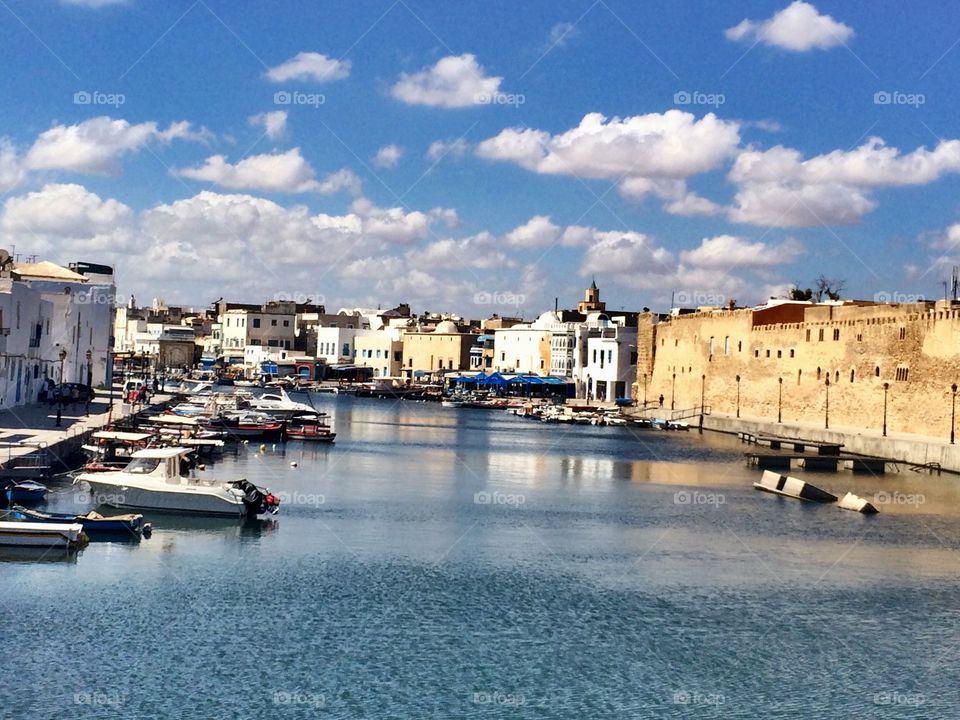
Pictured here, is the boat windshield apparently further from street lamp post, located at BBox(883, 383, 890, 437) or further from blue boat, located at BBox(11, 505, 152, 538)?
street lamp post, located at BBox(883, 383, 890, 437)

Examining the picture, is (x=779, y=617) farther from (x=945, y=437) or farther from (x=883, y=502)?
(x=945, y=437)

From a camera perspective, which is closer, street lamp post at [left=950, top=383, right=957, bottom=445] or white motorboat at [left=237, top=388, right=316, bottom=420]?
street lamp post at [left=950, top=383, right=957, bottom=445]

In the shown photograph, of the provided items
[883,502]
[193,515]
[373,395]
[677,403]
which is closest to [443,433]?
[677,403]

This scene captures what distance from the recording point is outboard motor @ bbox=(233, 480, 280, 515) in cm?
2356

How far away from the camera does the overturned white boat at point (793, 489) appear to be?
30.2 m

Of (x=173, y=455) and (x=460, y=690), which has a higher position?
(x=173, y=455)

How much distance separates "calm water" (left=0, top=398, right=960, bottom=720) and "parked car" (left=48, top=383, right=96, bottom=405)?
57.9 feet

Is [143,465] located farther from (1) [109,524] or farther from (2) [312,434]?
(2) [312,434]

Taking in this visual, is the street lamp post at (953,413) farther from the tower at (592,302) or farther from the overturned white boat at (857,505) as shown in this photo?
the tower at (592,302)

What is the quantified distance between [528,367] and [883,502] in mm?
58117

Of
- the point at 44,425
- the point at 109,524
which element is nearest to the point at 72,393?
the point at 44,425

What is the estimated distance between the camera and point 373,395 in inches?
3369

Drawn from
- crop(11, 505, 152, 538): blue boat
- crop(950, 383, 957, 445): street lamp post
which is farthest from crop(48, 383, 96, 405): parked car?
crop(950, 383, 957, 445): street lamp post

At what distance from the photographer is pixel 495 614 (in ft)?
55.2
